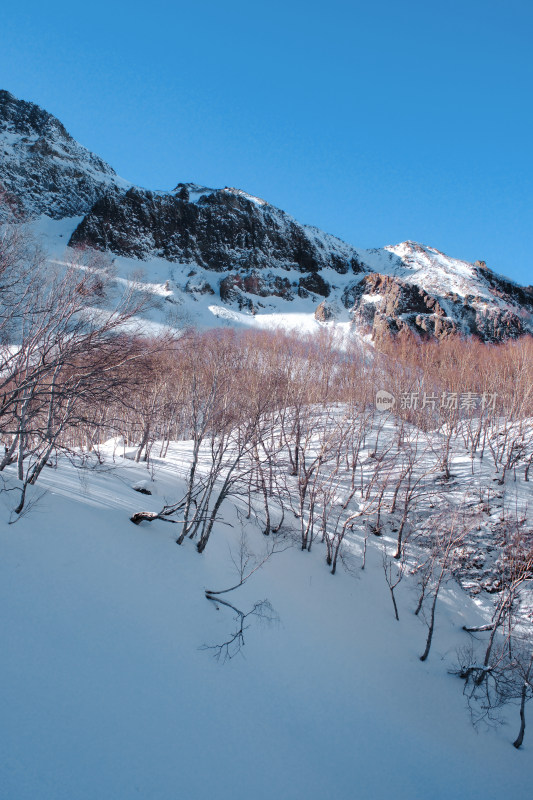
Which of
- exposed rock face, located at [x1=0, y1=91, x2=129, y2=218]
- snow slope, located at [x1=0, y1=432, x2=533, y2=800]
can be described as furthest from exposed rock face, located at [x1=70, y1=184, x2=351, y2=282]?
snow slope, located at [x1=0, y1=432, x2=533, y2=800]

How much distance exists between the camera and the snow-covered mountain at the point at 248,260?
48.0 meters

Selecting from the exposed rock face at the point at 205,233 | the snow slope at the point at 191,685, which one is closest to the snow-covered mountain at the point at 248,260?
the exposed rock face at the point at 205,233

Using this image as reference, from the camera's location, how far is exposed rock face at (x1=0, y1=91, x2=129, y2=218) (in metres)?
62.4

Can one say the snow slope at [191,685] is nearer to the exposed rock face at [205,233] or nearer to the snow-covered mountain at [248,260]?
the snow-covered mountain at [248,260]

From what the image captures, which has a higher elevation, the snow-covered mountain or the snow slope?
the snow-covered mountain

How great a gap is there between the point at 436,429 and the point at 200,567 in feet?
59.8

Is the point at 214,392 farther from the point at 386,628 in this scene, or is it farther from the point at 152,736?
the point at 386,628

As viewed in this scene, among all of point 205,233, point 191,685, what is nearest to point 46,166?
point 205,233

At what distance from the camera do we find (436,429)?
23.3m

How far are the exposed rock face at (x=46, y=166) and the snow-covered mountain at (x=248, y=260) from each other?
0.24 meters

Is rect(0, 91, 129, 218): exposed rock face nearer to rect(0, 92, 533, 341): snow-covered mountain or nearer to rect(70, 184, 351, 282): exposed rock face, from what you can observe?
rect(0, 92, 533, 341): snow-covered mountain

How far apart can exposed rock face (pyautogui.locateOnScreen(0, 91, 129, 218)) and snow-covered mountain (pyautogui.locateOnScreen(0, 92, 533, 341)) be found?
0.78 ft

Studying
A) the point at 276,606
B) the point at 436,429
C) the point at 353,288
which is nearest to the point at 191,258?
the point at 353,288

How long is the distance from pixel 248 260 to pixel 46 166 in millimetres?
41958
